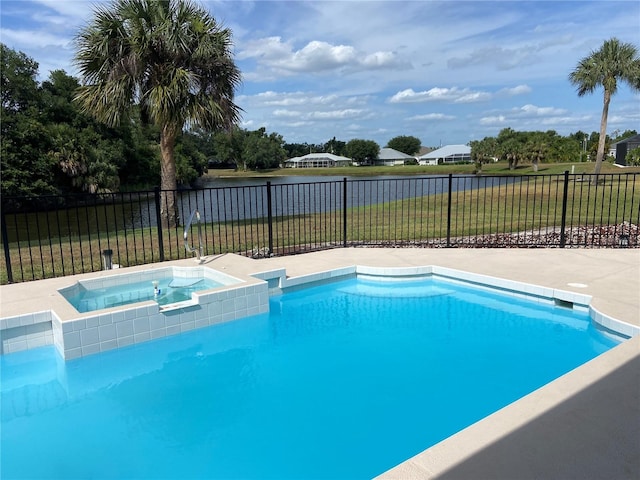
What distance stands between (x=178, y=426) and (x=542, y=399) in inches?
98.1

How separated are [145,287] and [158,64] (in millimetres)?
6342

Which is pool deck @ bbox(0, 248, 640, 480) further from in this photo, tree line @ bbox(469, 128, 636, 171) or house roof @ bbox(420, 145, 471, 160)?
house roof @ bbox(420, 145, 471, 160)

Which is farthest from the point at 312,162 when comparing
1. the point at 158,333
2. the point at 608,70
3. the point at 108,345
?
the point at 108,345

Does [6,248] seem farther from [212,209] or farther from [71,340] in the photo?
[212,209]

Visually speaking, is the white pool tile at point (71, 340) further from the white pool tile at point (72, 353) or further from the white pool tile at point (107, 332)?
the white pool tile at point (107, 332)

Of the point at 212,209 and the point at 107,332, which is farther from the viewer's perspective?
the point at 212,209

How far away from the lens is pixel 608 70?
21125 millimetres

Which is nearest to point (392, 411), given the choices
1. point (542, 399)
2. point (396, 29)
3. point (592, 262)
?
point (542, 399)

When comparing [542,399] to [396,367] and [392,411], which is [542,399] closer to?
[392,411]

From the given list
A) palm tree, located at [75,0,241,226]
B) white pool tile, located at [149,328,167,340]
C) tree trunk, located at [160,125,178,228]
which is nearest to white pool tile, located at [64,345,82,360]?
white pool tile, located at [149,328,167,340]

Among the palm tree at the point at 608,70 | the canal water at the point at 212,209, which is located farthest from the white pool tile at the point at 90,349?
the palm tree at the point at 608,70

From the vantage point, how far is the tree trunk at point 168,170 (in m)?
10.6

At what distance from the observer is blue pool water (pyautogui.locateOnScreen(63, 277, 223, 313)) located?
17.7 ft

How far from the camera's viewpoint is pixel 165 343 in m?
4.70
